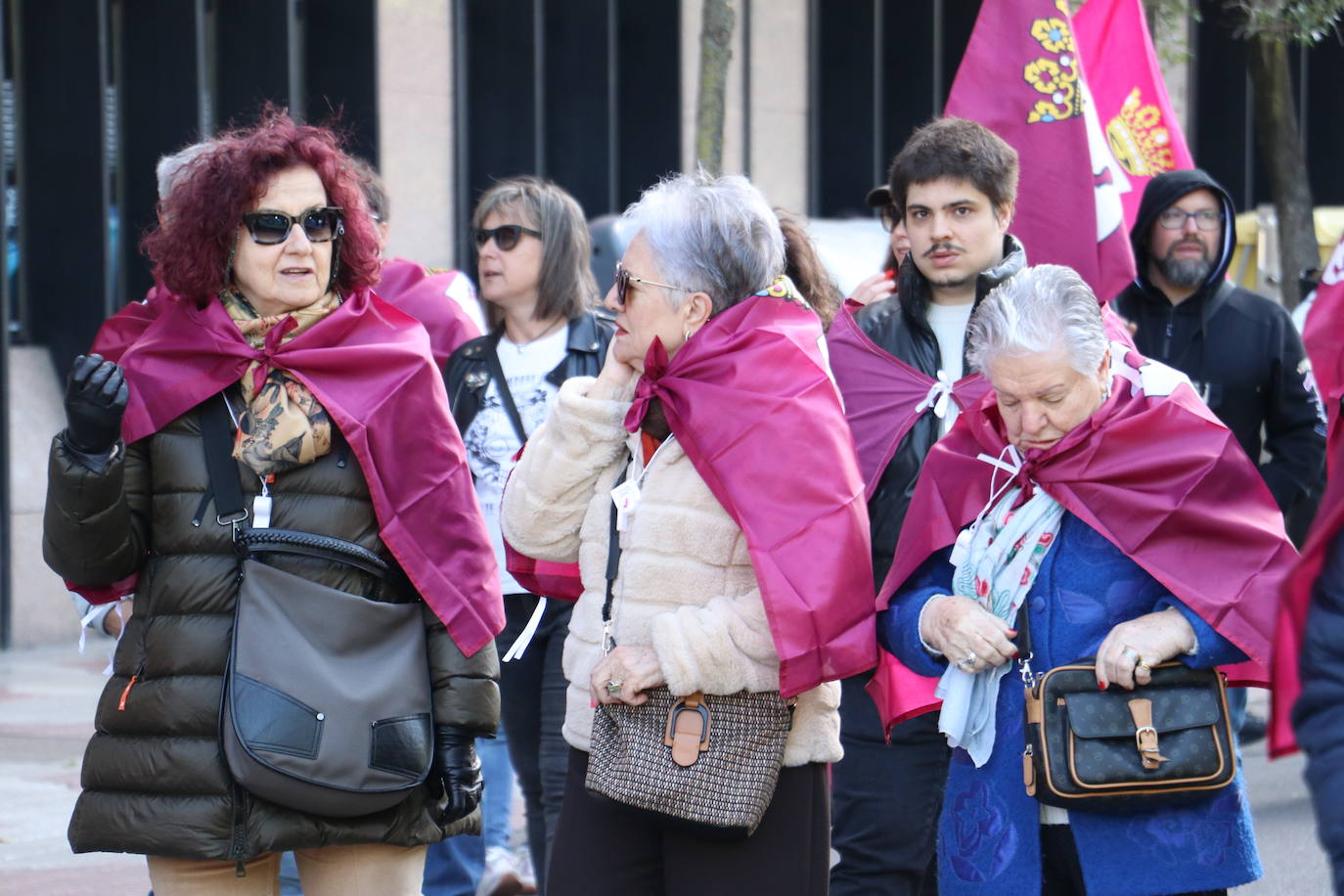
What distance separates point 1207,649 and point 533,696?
255 centimetres

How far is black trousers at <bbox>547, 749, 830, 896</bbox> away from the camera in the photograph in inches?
135

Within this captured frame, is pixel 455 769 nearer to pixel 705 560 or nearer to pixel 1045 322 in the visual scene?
pixel 705 560

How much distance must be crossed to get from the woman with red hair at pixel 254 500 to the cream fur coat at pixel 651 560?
27cm

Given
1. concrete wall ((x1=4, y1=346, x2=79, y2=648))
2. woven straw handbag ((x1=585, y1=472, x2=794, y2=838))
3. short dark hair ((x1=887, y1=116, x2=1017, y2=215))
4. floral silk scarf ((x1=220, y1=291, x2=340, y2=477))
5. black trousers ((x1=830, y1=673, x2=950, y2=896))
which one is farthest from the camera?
concrete wall ((x1=4, y1=346, x2=79, y2=648))

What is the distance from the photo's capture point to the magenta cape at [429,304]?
6.20 metres

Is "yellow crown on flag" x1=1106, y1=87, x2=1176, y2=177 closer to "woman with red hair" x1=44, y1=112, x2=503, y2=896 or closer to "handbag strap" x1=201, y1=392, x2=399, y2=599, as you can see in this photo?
"woman with red hair" x1=44, y1=112, x2=503, y2=896

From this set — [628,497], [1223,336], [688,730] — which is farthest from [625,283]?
[1223,336]

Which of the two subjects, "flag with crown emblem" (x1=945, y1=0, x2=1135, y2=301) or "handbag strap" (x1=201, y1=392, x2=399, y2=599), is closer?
"handbag strap" (x1=201, y1=392, x2=399, y2=599)

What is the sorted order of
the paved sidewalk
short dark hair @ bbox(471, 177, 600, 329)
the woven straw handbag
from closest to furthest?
the woven straw handbag → short dark hair @ bbox(471, 177, 600, 329) → the paved sidewalk

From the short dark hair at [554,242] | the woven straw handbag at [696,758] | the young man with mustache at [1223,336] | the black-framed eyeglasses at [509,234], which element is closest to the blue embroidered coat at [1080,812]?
the woven straw handbag at [696,758]

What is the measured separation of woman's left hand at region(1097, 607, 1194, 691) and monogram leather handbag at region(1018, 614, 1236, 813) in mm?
39

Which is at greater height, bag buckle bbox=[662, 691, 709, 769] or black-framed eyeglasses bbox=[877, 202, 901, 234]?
black-framed eyeglasses bbox=[877, 202, 901, 234]

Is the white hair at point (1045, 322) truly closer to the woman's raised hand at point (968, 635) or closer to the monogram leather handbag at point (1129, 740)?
the woman's raised hand at point (968, 635)

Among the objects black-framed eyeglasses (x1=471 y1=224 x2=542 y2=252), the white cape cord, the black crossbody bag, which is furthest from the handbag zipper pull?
black-framed eyeglasses (x1=471 y1=224 x2=542 y2=252)
